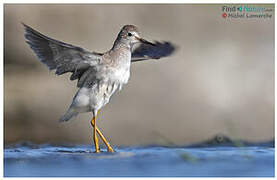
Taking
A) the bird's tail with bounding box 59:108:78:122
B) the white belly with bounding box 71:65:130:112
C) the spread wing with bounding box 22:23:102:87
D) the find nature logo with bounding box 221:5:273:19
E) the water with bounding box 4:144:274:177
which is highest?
the find nature logo with bounding box 221:5:273:19

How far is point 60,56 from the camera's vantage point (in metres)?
6.27

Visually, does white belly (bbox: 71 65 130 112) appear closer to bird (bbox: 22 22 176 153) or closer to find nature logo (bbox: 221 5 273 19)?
bird (bbox: 22 22 176 153)

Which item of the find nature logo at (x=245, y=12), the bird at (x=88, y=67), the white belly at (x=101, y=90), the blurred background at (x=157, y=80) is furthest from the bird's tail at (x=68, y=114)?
the find nature logo at (x=245, y=12)

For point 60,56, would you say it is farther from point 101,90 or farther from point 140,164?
point 140,164

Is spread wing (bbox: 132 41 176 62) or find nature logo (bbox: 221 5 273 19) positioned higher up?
find nature logo (bbox: 221 5 273 19)

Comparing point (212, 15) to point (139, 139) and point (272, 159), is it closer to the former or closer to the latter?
point (139, 139)

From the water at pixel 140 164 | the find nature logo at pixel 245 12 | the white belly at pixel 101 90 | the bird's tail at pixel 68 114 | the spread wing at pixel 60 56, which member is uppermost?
the find nature logo at pixel 245 12

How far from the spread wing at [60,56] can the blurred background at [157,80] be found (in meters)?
3.07

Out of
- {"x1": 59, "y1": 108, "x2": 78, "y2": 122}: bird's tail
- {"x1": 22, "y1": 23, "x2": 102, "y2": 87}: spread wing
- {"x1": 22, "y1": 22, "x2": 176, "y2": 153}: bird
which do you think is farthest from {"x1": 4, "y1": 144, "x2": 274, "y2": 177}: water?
{"x1": 22, "y1": 23, "x2": 102, "y2": 87}: spread wing

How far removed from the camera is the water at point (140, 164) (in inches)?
207

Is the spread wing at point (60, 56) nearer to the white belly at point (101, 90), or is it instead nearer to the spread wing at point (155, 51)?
the white belly at point (101, 90)

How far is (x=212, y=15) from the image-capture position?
1075 cm

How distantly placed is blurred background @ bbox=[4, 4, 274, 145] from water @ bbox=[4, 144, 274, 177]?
3.08m

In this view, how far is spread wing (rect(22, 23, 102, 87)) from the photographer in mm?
6170
